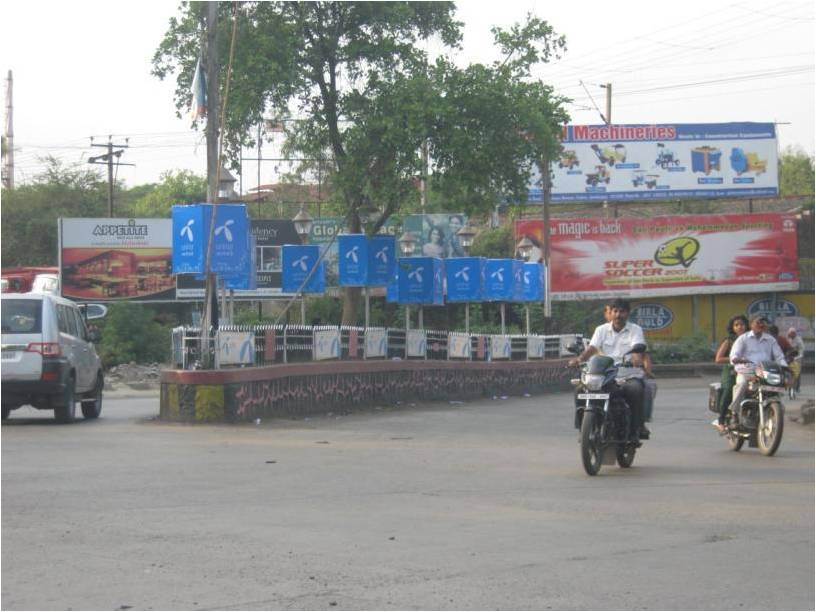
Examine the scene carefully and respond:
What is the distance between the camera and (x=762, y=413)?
1462cm

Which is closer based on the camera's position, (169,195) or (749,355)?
(749,355)

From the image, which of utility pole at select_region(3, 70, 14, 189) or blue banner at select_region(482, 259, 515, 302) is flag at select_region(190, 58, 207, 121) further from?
utility pole at select_region(3, 70, 14, 189)

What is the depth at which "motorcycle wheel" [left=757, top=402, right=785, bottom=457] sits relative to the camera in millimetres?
Result: 14273

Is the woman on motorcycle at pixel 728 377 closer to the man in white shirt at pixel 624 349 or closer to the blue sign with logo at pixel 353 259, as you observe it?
the man in white shirt at pixel 624 349

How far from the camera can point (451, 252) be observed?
48906 millimetres

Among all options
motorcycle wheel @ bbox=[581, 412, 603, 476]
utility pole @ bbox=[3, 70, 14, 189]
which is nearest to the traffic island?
motorcycle wheel @ bbox=[581, 412, 603, 476]

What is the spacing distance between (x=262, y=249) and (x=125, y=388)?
1810 centimetres

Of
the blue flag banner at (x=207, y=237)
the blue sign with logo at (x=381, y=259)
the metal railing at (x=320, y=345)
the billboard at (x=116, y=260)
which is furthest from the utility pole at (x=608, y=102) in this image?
the blue flag banner at (x=207, y=237)

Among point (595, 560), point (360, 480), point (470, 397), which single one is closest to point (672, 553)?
point (595, 560)

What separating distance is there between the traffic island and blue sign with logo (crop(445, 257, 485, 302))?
1.69 meters

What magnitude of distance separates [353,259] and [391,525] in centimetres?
1626

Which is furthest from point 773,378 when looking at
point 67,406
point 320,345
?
point 67,406

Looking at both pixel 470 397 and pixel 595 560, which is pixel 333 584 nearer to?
pixel 595 560

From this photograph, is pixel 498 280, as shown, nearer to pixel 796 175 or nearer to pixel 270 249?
pixel 270 249
